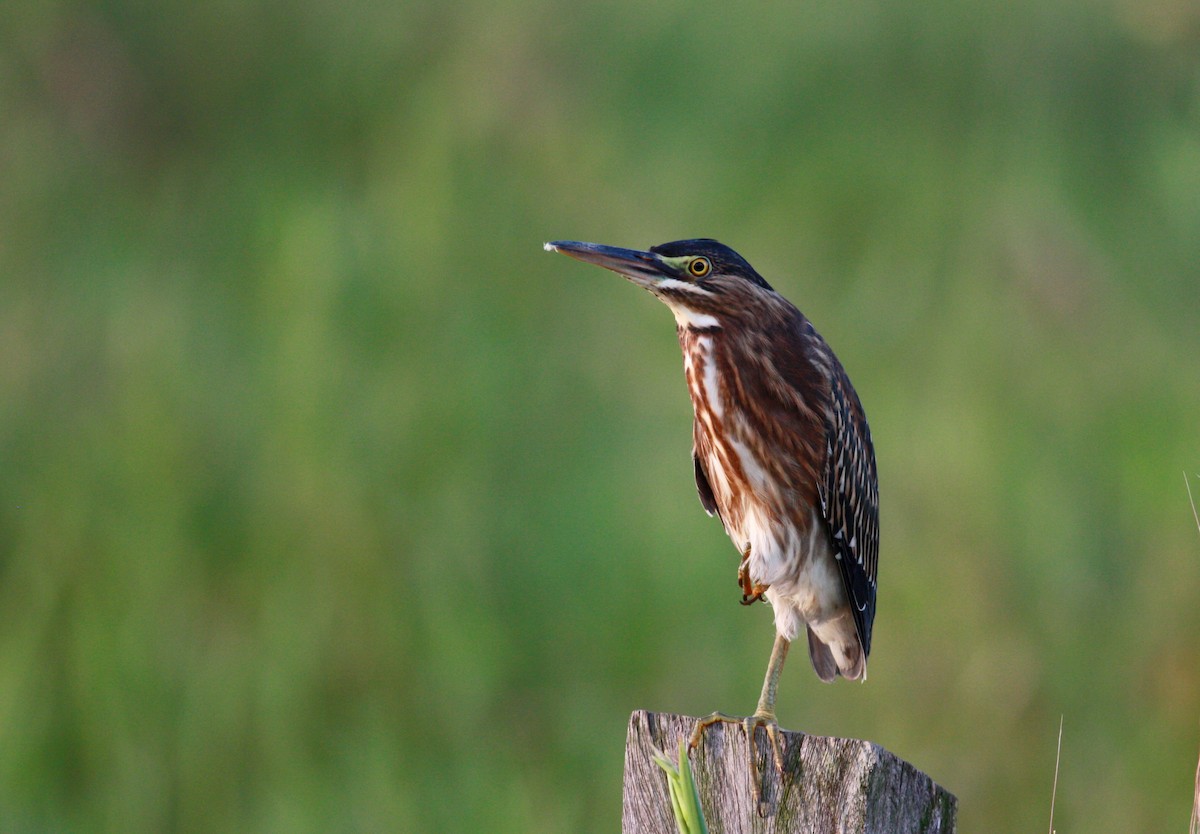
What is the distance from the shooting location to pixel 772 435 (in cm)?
384

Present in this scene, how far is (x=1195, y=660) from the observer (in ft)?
21.1

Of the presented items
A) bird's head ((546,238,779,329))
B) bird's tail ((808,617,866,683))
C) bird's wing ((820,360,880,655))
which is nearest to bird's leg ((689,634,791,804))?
bird's wing ((820,360,880,655))

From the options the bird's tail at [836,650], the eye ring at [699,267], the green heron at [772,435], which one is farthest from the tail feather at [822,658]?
the eye ring at [699,267]

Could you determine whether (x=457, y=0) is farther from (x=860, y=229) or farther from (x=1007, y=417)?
(x=1007, y=417)

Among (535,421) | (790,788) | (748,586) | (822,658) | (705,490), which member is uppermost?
(535,421)

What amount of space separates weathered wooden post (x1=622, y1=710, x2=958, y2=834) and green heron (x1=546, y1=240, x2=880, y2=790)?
3.08ft

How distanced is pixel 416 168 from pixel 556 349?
130 cm

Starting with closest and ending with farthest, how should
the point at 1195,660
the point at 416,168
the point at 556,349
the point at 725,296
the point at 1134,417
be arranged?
the point at 725,296
the point at 1195,660
the point at 1134,417
the point at 556,349
the point at 416,168

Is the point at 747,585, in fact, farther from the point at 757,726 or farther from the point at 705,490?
the point at 757,726

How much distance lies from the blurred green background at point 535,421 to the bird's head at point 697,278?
2901 mm

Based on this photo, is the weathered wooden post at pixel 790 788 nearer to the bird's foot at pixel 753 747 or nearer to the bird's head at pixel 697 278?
the bird's foot at pixel 753 747

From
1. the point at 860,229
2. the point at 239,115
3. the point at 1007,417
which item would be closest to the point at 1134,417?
the point at 1007,417

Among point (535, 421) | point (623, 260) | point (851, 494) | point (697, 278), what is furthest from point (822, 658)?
point (535, 421)

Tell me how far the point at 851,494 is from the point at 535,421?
3339mm
